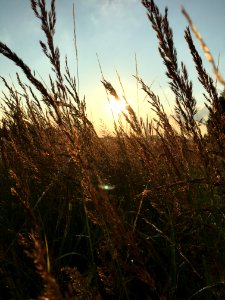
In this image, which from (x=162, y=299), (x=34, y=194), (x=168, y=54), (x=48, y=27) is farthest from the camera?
(x=34, y=194)

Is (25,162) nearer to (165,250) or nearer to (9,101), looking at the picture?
(165,250)

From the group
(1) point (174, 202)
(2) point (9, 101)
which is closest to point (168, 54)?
(1) point (174, 202)

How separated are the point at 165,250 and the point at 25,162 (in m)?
0.96

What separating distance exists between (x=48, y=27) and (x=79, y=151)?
3.74ft

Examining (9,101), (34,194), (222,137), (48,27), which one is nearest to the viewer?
(222,137)

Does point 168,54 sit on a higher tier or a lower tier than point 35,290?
higher

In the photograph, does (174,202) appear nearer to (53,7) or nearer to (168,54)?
(168,54)

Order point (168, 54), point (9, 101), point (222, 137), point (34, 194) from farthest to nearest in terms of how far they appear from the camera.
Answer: point (9, 101) → point (34, 194) → point (168, 54) → point (222, 137)

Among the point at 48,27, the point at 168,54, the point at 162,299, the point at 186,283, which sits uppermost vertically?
the point at 48,27

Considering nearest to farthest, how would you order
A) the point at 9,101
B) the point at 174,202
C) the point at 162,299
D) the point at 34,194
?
the point at 162,299, the point at 174,202, the point at 34,194, the point at 9,101

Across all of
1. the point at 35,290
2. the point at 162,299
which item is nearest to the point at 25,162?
the point at 35,290

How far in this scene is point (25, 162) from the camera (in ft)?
6.48

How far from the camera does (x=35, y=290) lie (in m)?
1.55

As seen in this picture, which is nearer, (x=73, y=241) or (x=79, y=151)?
(x=79, y=151)
